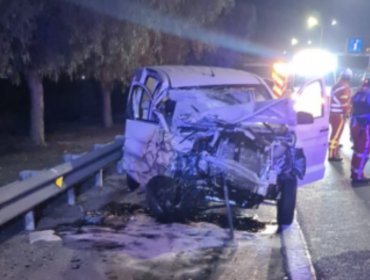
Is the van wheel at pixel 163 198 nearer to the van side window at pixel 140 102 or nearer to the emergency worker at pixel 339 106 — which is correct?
the van side window at pixel 140 102

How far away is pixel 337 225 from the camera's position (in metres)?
6.30

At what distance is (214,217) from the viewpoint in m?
6.59

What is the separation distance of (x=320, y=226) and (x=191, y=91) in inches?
91.2

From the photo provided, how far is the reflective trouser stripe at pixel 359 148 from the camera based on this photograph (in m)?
8.84

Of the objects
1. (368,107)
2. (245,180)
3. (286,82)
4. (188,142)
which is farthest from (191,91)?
(286,82)

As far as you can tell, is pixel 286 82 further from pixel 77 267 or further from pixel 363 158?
pixel 77 267

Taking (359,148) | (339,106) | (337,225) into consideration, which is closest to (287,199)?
(337,225)

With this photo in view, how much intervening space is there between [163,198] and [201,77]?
6.18ft

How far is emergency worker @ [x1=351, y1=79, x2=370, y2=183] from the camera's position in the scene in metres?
8.85

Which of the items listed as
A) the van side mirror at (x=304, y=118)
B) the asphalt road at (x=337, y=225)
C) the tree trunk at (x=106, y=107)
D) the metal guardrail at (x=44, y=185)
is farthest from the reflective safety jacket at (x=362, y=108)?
the tree trunk at (x=106, y=107)

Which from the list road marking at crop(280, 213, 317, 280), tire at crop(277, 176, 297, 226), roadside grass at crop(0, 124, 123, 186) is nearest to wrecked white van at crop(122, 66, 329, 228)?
tire at crop(277, 176, 297, 226)

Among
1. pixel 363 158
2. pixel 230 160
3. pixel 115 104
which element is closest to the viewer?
pixel 230 160

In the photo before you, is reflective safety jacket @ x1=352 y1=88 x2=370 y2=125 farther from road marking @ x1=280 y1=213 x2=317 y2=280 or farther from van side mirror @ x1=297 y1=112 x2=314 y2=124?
road marking @ x1=280 y1=213 x2=317 y2=280

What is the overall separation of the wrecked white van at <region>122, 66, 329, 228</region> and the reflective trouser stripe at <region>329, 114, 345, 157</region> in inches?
147
